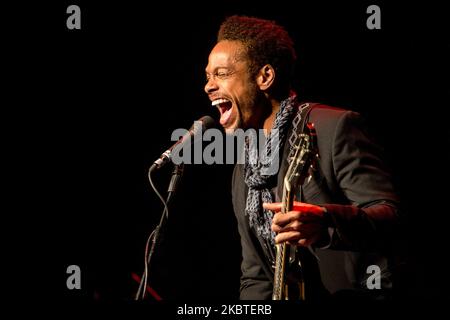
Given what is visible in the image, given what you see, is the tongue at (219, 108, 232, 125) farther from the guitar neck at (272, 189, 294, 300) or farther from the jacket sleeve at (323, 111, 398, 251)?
the guitar neck at (272, 189, 294, 300)

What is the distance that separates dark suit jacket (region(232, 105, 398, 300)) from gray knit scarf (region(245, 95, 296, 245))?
0.30 feet

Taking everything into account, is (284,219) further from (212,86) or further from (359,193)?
(212,86)

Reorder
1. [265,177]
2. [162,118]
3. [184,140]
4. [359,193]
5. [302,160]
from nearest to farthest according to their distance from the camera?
[302,160] → [359,193] → [184,140] → [265,177] → [162,118]

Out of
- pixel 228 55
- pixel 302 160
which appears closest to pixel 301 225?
pixel 302 160

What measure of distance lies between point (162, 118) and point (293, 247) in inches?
78.7

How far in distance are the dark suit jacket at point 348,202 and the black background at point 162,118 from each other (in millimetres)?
720

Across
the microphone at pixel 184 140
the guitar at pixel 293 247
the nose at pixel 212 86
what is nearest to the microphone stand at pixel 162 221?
the microphone at pixel 184 140

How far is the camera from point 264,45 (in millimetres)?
2912

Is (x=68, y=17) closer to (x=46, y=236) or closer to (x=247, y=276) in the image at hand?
(x=46, y=236)

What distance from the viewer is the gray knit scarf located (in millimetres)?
2666

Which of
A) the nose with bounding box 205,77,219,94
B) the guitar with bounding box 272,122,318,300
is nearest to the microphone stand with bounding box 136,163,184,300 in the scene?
the guitar with bounding box 272,122,318,300

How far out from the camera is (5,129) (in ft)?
10.9

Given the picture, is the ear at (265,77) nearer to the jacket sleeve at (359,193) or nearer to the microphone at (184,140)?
the microphone at (184,140)

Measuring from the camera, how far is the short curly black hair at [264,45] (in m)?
2.89
